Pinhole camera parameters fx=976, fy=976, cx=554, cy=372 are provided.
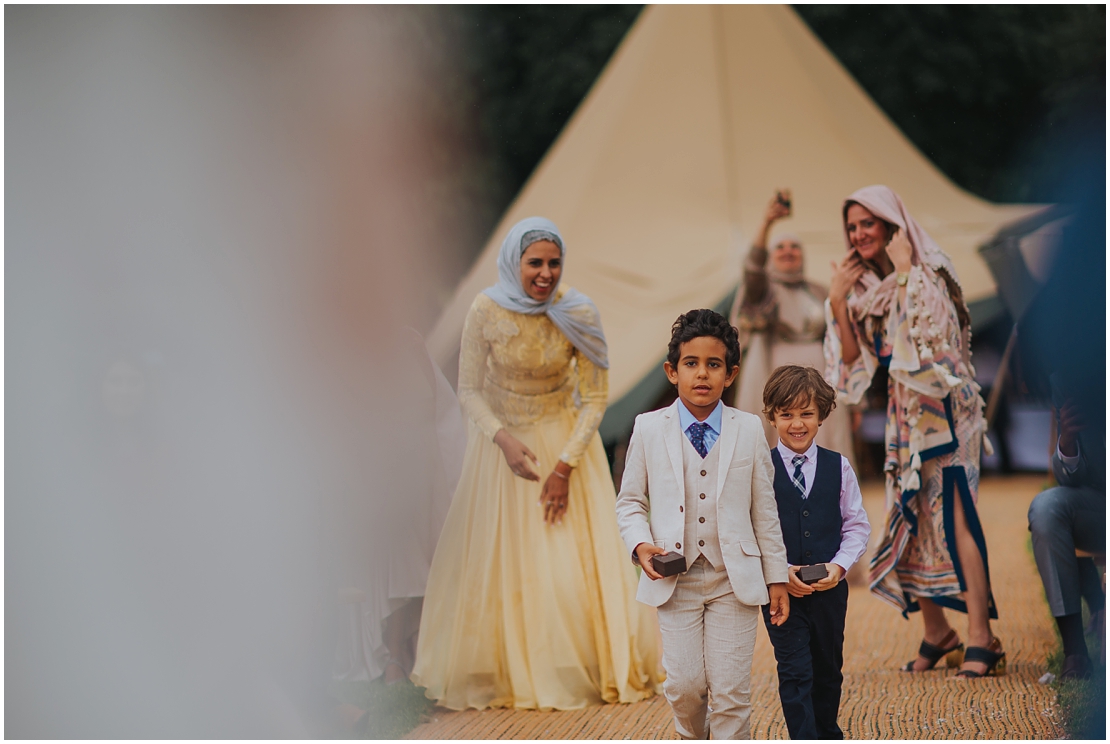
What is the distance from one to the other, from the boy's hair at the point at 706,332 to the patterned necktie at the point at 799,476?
0.93 ft

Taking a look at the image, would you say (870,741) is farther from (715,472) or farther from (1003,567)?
(1003,567)

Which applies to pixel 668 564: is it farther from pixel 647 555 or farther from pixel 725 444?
pixel 725 444

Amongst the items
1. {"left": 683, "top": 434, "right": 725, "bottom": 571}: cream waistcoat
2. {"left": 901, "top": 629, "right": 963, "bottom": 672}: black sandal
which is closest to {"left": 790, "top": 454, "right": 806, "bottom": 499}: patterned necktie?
{"left": 683, "top": 434, "right": 725, "bottom": 571}: cream waistcoat

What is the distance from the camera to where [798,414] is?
245 cm

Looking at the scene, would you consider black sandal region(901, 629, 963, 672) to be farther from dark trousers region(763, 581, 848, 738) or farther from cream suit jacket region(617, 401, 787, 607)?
cream suit jacket region(617, 401, 787, 607)

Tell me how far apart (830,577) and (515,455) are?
47.1 inches

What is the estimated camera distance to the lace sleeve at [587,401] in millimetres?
3264

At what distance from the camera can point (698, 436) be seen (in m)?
2.40

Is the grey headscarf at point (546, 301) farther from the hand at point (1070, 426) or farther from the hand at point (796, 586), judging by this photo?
the hand at point (1070, 426)

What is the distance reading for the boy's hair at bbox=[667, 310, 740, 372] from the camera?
93.4 inches

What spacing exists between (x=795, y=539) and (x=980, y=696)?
1.18 metres

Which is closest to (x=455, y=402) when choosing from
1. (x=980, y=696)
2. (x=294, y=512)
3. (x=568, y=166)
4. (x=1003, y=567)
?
(x=294, y=512)

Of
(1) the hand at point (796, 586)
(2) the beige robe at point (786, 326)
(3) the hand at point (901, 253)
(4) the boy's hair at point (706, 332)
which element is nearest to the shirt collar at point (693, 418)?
(4) the boy's hair at point (706, 332)

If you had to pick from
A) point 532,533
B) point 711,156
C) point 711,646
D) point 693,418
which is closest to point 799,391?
point 693,418
